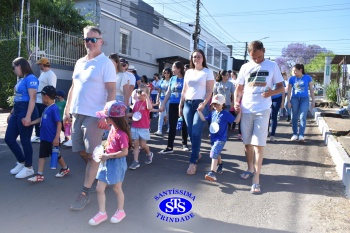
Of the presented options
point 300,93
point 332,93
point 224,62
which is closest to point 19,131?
point 300,93

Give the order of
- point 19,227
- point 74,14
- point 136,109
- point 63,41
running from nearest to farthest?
point 19,227, point 136,109, point 63,41, point 74,14

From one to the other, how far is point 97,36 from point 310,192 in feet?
11.5

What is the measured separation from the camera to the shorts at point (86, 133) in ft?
12.1

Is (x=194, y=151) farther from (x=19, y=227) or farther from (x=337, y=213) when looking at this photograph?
(x=19, y=227)

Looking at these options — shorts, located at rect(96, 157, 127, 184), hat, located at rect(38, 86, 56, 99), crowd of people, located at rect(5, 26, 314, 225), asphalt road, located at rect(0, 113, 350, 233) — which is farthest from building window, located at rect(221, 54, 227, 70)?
shorts, located at rect(96, 157, 127, 184)

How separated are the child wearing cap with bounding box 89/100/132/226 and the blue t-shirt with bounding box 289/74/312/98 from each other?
524cm

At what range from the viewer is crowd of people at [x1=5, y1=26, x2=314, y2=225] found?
3402 millimetres

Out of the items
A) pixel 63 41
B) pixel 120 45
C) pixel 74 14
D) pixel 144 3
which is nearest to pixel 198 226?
pixel 63 41

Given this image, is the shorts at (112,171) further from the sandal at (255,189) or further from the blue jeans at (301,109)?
the blue jeans at (301,109)

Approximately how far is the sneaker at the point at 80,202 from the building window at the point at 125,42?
17.1 m

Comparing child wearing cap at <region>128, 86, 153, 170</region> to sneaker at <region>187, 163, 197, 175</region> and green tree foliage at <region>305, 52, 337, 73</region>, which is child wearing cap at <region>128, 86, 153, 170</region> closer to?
sneaker at <region>187, 163, 197, 175</region>

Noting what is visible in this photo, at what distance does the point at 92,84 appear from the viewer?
3664 mm

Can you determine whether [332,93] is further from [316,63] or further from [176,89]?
[316,63]

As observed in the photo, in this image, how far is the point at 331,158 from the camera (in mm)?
6070
